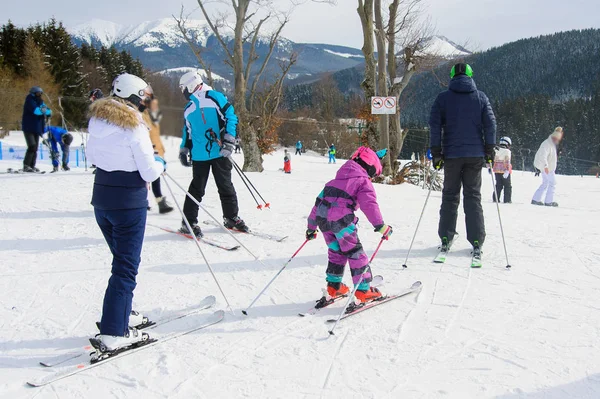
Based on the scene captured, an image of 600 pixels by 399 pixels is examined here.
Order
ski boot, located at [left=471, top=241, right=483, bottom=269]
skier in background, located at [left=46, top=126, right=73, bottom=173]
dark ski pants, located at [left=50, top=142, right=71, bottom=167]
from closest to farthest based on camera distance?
ski boot, located at [left=471, top=241, right=483, bottom=269], dark ski pants, located at [left=50, top=142, right=71, bottom=167], skier in background, located at [left=46, top=126, right=73, bottom=173]

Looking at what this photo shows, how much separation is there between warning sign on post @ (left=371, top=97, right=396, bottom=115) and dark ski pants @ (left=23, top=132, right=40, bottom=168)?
834 centimetres

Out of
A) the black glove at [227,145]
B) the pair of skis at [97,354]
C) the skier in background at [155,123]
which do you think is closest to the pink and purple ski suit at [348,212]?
the pair of skis at [97,354]

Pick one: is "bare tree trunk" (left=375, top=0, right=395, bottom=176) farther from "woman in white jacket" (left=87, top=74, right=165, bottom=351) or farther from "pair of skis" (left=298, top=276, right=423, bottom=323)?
"woman in white jacket" (left=87, top=74, right=165, bottom=351)

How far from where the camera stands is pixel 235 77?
13.2 m

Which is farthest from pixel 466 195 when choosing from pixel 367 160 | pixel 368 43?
pixel 368 43

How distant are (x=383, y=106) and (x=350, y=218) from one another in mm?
8679

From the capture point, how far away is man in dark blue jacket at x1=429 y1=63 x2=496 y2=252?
460cm

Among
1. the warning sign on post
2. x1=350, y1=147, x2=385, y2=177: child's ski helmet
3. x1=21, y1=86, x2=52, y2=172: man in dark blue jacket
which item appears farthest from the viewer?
the warning sign on post

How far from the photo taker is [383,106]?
37.3 ft

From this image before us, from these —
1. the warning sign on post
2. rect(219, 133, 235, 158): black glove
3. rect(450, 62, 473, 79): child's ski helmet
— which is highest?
the warning sign on post

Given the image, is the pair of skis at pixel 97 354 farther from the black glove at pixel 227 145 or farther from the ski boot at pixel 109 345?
the black glove at pixel 227 145

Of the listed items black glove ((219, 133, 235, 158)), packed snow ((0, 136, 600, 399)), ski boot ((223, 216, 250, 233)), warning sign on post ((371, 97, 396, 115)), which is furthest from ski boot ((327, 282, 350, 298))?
warning sign on post ((371, 97, 396, 115))

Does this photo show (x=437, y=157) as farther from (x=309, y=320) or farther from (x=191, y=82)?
(x=191, y=82)

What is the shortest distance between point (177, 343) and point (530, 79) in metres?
130
